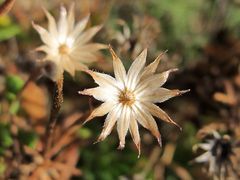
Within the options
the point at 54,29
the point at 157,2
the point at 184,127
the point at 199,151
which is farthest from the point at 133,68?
the point at 157,2

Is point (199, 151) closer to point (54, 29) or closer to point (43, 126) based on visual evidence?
point (43, 126)

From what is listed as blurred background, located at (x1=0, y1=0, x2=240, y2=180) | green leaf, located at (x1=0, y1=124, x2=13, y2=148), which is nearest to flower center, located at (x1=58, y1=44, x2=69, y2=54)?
blurred background, located at (x1=0, y1=0, x2=240, y2=180)

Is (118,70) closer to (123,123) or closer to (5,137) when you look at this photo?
(123,123)

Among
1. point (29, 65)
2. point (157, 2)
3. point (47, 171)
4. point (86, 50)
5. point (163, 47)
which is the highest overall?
point (157, 2)

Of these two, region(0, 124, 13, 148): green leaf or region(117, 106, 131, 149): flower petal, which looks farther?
region(0, 124, 13, 148): green leaf

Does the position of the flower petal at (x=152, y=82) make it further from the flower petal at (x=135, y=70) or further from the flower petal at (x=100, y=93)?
the flower petal at (x=100, y=93)

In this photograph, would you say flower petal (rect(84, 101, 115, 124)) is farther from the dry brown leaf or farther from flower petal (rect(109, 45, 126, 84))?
the dry brown leaf
